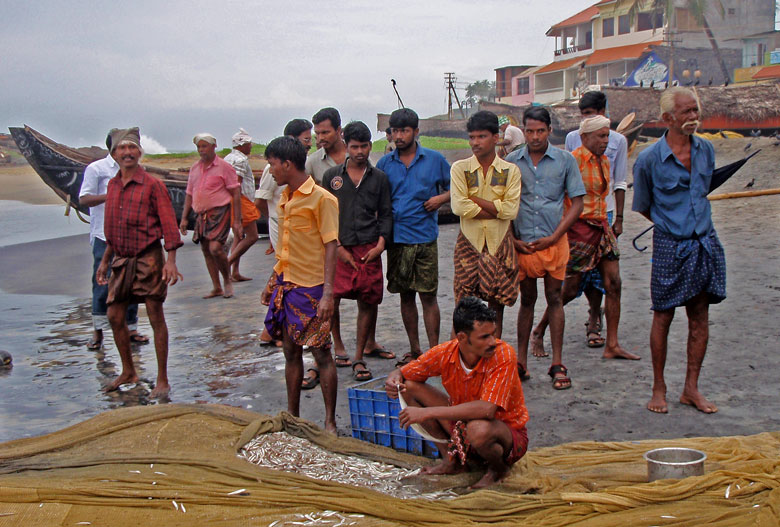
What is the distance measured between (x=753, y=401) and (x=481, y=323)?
2.21 meters

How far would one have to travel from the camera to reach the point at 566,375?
5453 millimetres

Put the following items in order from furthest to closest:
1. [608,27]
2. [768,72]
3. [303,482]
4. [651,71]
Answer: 1. [608,27]
2. [651,71]
3. [768,72]
4. [303,482]

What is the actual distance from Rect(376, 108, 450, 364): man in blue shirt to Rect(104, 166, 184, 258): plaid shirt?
1720 mm

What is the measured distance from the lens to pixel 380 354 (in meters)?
6.43

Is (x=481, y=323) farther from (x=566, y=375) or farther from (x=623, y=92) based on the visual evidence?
(x=623, y=92)

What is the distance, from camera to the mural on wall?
141 ft

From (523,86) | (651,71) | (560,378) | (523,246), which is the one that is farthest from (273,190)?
(523,86)

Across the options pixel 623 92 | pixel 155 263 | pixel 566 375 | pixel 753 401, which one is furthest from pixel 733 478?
pixel 623 92

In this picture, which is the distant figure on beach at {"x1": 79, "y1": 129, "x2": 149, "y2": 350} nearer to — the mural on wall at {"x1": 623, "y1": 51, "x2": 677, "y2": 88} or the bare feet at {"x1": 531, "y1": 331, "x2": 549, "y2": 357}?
the bare feet at {"x1": 531, "y1": 331, "x2": 549, "y2": 357}

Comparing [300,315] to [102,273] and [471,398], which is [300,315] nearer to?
[471,398]

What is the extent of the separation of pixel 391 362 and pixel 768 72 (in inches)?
1527

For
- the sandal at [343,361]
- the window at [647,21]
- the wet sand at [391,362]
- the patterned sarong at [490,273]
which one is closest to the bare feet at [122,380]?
the wet sand at [391,362]

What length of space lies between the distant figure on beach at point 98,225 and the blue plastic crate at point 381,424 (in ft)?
11.0

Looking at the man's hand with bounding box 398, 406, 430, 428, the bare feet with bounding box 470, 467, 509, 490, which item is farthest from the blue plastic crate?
the bare feet with bounding box 470, 467, 509, 490
